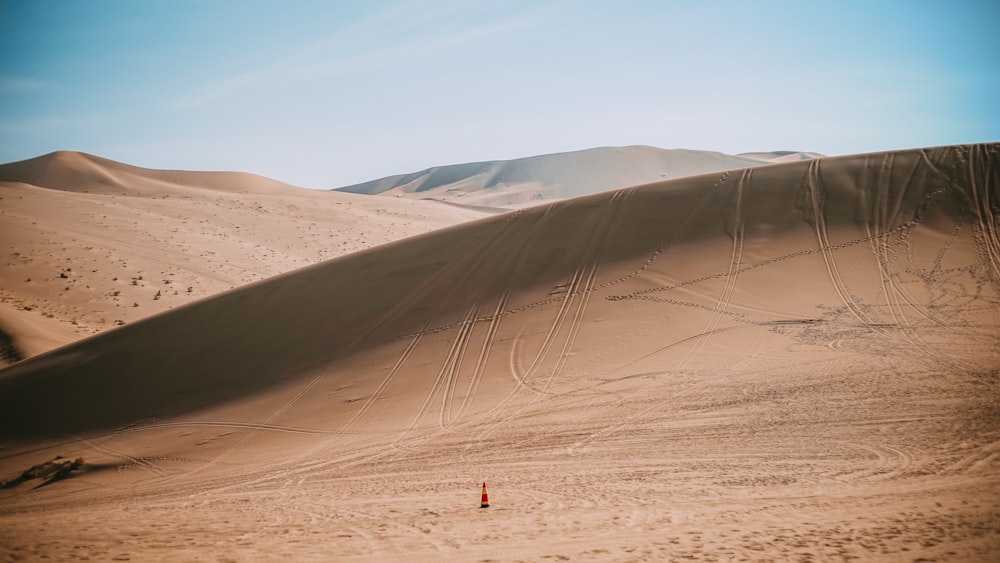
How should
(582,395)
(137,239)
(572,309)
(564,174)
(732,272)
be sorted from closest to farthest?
1. (582,395)
2. (572,309)
3. (732,272)
4. (137,239)
5. (564,174)

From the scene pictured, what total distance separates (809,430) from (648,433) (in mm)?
2322

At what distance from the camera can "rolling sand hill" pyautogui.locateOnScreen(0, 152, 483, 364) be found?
25359 millimetres

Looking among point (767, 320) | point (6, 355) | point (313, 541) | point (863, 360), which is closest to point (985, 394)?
point (863, 360)

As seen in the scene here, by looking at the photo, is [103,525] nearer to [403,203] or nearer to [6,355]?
[6,355]

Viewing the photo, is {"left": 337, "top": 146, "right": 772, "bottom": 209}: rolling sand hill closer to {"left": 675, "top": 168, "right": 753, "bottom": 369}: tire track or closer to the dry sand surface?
{"left": 675, "top": 168, "right": 753, "bottom": 369}: tire track

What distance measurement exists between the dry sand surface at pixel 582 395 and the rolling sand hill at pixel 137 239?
756cm

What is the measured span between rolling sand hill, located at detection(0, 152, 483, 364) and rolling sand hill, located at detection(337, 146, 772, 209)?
37.4 metres

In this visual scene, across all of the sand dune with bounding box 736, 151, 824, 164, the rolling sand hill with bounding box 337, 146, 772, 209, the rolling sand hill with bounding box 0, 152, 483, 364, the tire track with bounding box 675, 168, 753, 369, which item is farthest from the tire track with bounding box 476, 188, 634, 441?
the sand dune with bounding box 736, 151, 824, 164

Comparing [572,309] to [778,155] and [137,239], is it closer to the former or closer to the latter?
[137,239]

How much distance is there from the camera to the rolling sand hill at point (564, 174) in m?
93.5

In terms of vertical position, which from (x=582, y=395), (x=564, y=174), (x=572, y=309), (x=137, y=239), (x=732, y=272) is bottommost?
(x=582, y=395)

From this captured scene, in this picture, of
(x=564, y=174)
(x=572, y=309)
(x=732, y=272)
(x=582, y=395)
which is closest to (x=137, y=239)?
(x=572, y=309)

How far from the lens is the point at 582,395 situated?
11.7m

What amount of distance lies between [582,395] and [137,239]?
3194 cm
